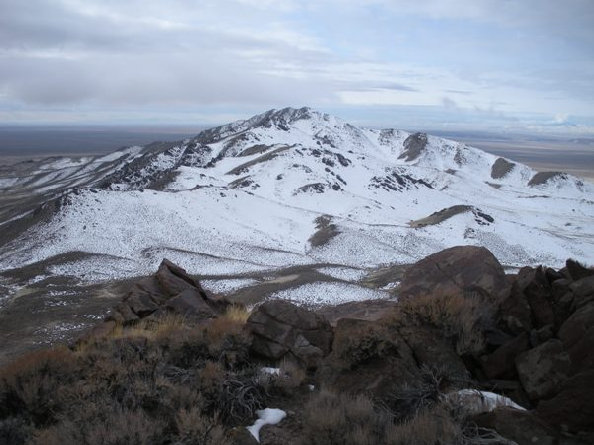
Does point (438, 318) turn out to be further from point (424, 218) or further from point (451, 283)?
point (424, 218)

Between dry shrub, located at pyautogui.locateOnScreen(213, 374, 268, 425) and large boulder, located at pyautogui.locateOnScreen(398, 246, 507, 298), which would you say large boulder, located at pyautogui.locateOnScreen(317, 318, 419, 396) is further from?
large boulder, located at pyautogui.locateOnScreen(398, 246, 507, 298)

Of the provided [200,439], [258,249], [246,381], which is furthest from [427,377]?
[258,249]

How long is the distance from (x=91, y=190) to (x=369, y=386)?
47.7 m

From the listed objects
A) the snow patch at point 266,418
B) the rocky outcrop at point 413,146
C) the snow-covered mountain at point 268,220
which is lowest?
the snow-covered mountain at point 268,220

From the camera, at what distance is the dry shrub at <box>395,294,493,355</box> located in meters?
6.90

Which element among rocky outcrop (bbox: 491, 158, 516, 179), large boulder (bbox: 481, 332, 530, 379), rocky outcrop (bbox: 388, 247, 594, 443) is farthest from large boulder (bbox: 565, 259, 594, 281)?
rocky outcrop (bbox: 491, 158, 516, 179)

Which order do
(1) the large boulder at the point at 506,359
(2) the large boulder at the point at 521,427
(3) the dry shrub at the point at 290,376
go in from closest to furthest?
(2) the large boulder at the point at 521,427
(1) the large boulder at the point at 506,359
(3) the dry shrub at the point at 290,376

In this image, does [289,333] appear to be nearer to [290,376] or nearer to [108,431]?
[290,376]

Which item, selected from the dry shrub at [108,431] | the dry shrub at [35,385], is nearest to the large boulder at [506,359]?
the dry shrub at [108,431]

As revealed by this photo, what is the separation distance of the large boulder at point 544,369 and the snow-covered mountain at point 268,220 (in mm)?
29187

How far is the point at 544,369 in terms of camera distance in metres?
5.90

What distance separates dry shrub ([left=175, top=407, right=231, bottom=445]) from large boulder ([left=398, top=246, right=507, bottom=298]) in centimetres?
483

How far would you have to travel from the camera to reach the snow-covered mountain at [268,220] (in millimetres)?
38031

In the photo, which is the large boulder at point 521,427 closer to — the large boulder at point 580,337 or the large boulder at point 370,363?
the large boulder at point 580,337
